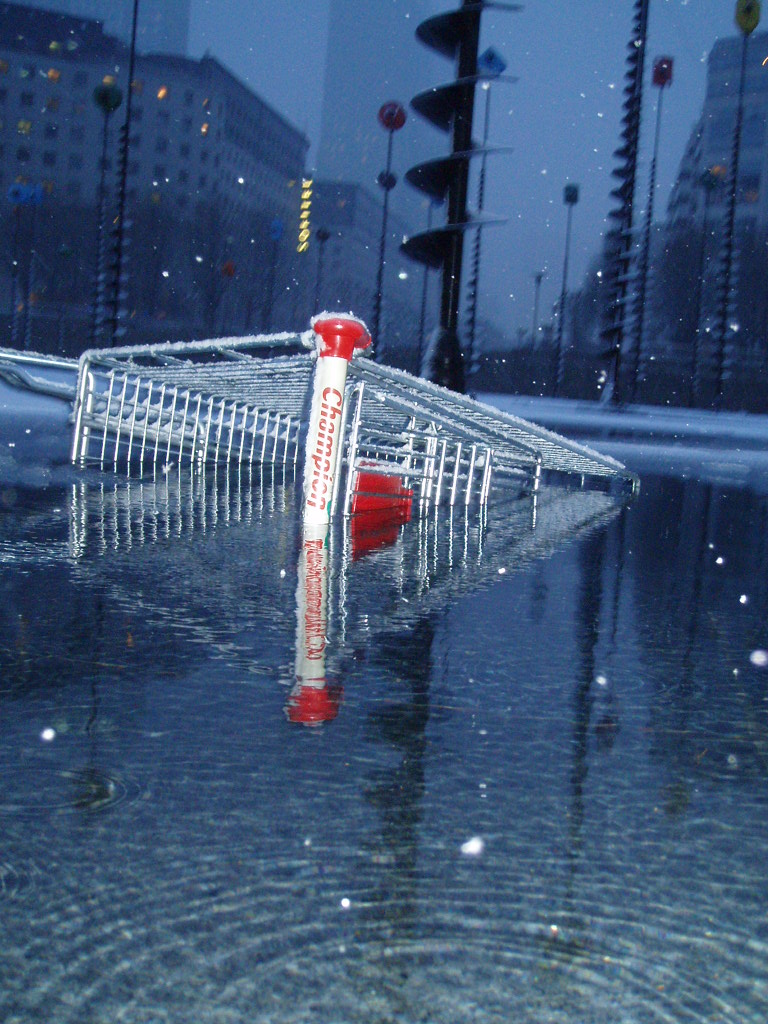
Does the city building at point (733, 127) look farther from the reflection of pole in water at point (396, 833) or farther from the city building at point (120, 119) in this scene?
the reflection of pole in water at point (396, 833)

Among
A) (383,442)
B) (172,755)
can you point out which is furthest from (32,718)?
(383,442)

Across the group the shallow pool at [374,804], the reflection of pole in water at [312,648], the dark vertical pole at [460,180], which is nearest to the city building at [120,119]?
the dark vertical pole at [460,180]

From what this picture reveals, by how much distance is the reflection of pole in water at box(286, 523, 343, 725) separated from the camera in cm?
313

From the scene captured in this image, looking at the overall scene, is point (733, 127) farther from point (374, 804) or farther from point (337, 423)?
point (374, 804)

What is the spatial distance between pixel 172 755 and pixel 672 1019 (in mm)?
1407

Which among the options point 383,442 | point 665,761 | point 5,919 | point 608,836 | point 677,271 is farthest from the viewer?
point 677,271

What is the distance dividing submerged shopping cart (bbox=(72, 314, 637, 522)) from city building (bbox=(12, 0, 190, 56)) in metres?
117

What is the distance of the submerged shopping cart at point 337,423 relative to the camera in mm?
7305

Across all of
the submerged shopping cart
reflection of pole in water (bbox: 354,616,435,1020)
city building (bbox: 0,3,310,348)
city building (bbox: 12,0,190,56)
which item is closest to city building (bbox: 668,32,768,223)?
city building (bbox: 0,3,310,348)

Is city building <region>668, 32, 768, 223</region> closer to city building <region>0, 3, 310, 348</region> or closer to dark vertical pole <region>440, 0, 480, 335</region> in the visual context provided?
city building <region>0, 3, 310, 348</region>

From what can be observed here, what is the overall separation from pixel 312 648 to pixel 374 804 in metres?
1.52

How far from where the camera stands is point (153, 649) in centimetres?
377

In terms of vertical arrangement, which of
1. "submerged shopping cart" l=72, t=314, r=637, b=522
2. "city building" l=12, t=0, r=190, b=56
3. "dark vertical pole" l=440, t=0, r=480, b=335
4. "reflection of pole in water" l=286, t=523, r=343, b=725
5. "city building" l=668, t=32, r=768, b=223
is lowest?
"reflection of pole in water" l=286, t=523, r=343, b=725

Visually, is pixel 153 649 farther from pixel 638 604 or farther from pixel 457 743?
pixel 638 604
